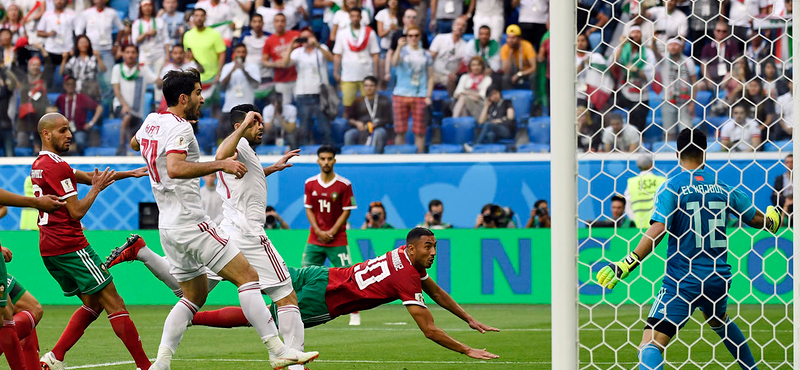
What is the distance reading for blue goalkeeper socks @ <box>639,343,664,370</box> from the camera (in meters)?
5.31

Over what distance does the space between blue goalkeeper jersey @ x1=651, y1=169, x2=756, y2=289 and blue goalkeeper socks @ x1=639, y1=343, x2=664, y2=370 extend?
0.39m

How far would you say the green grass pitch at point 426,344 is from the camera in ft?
23.2

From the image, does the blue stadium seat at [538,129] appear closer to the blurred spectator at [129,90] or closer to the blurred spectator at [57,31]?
the blurred spectator at [129,90]

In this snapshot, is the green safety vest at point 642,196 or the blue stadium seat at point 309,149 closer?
the green safety vest at point 642,196

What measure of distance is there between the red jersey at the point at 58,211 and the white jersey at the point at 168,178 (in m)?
0.74

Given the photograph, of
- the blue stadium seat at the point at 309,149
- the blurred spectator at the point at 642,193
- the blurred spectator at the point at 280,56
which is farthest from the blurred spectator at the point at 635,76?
the blurred spectator at the point at 280,56

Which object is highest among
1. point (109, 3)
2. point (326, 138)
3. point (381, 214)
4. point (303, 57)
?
point (109, 3)

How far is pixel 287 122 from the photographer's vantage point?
1533 cm

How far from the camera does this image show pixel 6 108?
1599 cm

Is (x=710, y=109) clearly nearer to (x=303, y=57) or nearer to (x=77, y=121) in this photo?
(x=303, y=57)

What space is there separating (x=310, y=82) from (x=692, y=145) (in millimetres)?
10507

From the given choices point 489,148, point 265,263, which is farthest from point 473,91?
point 265,263

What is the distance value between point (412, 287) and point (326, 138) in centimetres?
923

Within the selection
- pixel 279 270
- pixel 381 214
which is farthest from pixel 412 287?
pixel 381 214
